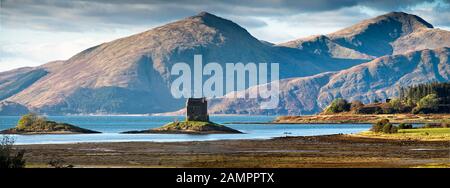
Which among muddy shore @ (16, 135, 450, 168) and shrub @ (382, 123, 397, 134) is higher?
shrub @ (382, 123, 397, 134)

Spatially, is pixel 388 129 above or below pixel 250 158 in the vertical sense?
above

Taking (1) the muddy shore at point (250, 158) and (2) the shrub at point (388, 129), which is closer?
(1) the muddy shore at point (250, 158)

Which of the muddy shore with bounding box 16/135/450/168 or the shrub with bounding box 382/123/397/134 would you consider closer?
the muddy shore with bounding box 16/135/450/168

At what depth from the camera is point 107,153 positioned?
104500 millimetres

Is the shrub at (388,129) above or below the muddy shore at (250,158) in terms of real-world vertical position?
above

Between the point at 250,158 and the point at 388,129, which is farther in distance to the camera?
the point at 388,129
